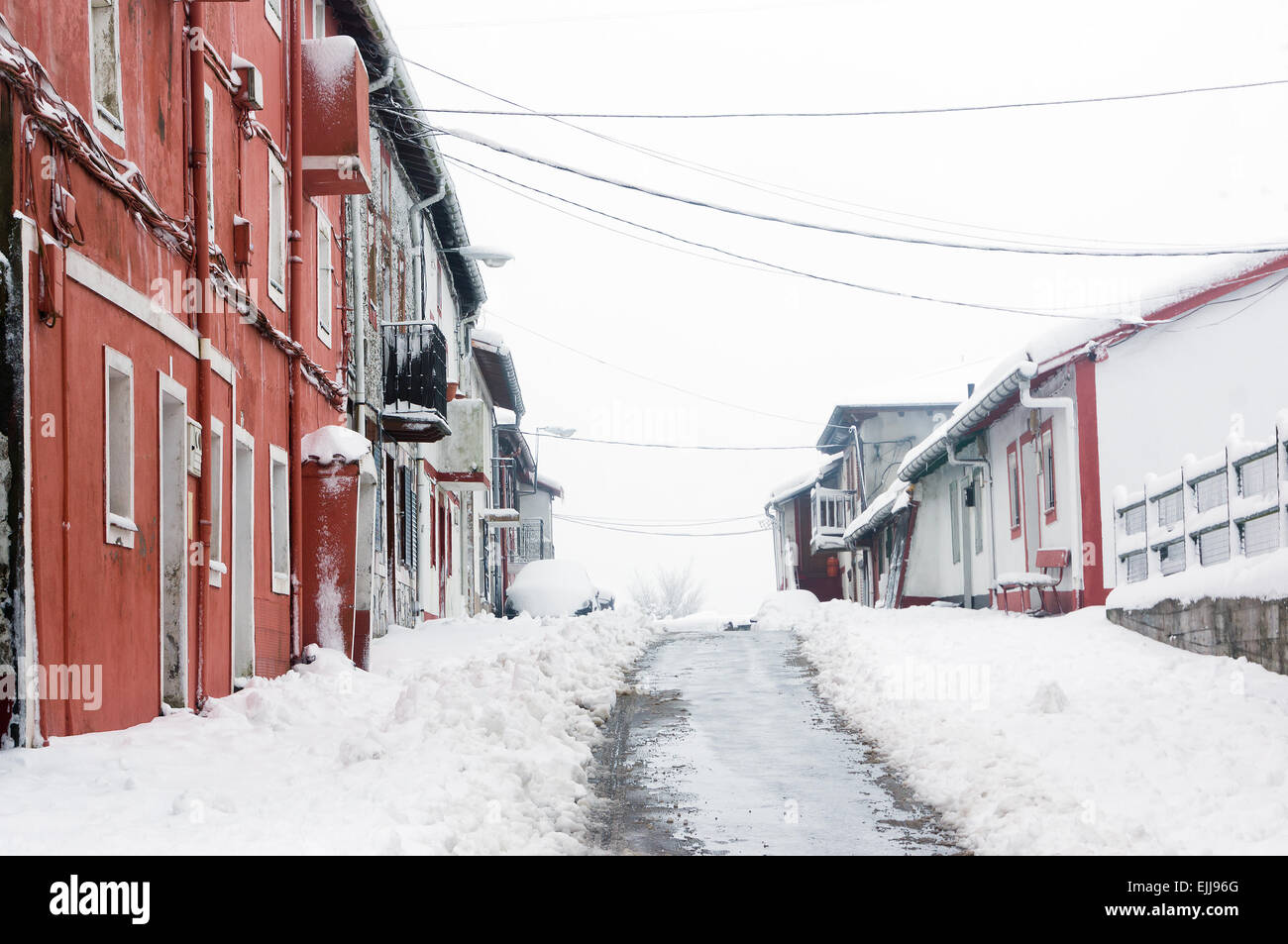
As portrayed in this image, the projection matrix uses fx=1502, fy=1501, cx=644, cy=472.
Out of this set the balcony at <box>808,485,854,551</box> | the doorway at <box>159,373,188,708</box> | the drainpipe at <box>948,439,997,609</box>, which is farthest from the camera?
the balcony at <box>808,485,854,551</box>

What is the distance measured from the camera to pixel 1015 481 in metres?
24.1

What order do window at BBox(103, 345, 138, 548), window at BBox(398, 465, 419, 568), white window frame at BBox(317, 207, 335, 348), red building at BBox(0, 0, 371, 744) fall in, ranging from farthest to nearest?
window at BBox(398, 465, 419, 568) < white window frame at BBox(317, 207, 335, 348) < window at BBox(103, 345, 138, 548) < red building at BBox(0, 0, 371, 744)

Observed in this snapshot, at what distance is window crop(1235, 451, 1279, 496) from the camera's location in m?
13.0

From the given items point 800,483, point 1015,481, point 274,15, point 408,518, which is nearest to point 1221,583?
point 274,15

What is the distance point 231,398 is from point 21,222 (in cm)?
501

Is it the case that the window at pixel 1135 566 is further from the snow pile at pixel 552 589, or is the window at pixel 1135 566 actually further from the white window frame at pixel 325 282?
the snow pile at pixel 552 589

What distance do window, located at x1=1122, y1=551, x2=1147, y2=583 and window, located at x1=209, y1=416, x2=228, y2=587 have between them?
962 cm

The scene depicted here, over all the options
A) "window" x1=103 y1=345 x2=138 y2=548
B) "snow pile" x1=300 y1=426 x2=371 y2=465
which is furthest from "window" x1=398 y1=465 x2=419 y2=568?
"window" x1=103 y1=345 x2=138 y2=548

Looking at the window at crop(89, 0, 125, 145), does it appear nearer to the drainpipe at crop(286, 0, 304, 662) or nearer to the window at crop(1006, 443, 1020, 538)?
the drainpipe at crop(286, 0, 304, 662)

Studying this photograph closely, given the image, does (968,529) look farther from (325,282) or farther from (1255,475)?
(1255,475)

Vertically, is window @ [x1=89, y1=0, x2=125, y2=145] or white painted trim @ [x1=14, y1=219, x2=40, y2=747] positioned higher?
window @ [x1=89, y1=0, x2=125, y2=145]

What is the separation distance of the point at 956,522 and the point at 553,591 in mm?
9647

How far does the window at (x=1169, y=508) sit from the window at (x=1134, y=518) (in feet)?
1.47

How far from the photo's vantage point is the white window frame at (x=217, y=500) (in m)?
12.5
